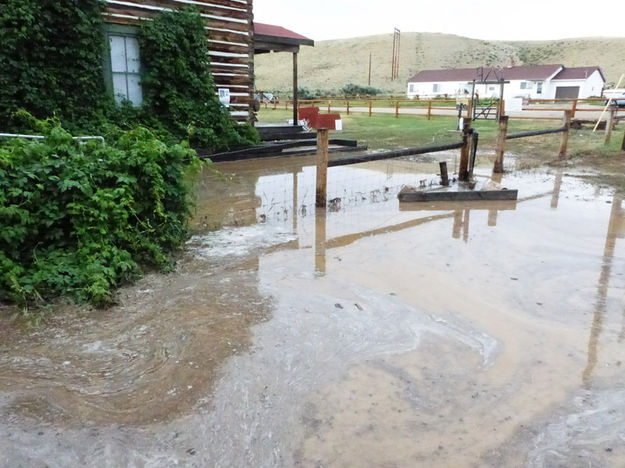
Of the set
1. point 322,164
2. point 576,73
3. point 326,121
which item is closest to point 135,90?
point 322,164

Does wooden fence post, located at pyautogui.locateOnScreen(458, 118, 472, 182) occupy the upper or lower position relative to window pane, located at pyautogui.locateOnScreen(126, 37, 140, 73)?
lower

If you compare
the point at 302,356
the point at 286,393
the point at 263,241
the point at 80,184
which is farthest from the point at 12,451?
the point at 263,241

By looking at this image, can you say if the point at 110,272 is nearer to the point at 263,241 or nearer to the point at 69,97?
the point at 263,241

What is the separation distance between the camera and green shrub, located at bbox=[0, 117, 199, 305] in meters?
3.95

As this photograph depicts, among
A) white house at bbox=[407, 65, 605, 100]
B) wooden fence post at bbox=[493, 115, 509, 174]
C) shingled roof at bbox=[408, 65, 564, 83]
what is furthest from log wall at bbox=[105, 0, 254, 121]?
shingled roof at bbox=[408, 65, 564, 83]

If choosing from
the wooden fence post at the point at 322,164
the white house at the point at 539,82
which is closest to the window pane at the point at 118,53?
the wooden fence post at the point at 322,164

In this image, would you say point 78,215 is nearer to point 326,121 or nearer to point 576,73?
point 326,121

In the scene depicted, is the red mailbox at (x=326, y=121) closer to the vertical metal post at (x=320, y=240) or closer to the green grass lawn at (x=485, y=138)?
the green grass lawn at (x=485, y=138)

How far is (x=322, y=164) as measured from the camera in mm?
7031

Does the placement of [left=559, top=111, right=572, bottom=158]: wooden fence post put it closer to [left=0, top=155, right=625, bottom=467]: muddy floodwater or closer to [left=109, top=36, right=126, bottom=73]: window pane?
[left=0, top=155, right=625, bottom=467]: muddy floodwater

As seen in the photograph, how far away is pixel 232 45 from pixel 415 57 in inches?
4250

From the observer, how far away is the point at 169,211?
505 centimetres

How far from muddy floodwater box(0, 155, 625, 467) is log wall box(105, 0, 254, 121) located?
7.28 meters

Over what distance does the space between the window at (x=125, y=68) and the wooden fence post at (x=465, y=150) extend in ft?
21.5
